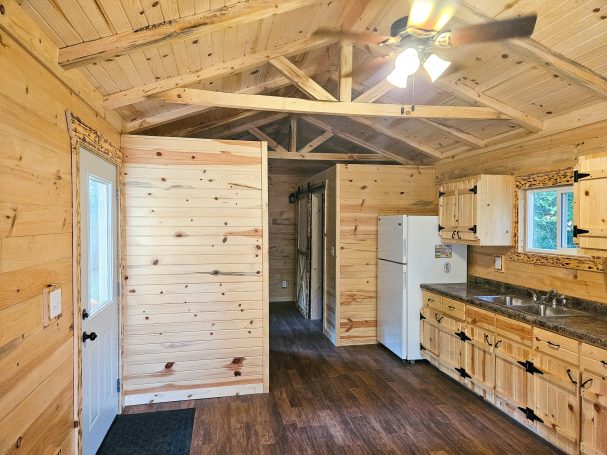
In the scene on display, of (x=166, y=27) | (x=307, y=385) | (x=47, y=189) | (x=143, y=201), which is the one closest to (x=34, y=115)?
(x=47, y=189)

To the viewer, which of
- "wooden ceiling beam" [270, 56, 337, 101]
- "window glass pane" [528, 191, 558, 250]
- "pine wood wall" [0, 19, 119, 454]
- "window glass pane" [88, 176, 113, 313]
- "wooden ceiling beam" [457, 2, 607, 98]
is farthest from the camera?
"window glass pane" [528, 191, 558, 250]

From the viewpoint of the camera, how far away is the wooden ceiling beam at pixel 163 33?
75.7 inches

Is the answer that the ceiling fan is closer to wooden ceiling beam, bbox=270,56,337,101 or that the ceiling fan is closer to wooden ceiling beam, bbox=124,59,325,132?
wooden ceiling beam, bbox=270,56,337,101

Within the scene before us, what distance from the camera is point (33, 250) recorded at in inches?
64.5

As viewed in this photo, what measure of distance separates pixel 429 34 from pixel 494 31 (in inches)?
11.0

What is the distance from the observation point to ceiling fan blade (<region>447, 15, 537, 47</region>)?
156cm

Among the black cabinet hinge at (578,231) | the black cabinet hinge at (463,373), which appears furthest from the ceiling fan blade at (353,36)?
the black cabinet hinge at (463,373)

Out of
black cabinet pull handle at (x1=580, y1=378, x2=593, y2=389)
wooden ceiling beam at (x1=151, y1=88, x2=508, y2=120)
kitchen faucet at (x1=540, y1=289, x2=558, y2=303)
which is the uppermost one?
wooden ceiling beam at (x1=151, y1=88, x2=508, y2=120)

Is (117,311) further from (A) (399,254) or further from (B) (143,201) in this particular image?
(A) (399,254)

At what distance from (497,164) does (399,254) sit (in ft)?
4.49

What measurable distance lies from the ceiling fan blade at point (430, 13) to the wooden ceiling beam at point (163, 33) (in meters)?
0.86

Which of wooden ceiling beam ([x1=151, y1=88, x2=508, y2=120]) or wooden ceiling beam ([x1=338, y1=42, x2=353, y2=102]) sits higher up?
wooden ceiling beam ([x1=338, y1=42, x2=353, y2=102])

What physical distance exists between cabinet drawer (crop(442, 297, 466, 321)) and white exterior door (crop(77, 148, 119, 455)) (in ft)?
9.72

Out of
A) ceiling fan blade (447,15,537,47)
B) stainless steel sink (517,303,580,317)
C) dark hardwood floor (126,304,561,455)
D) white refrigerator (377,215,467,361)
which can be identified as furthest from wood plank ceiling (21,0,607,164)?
dark hardwood floor (126,304,561,455)
